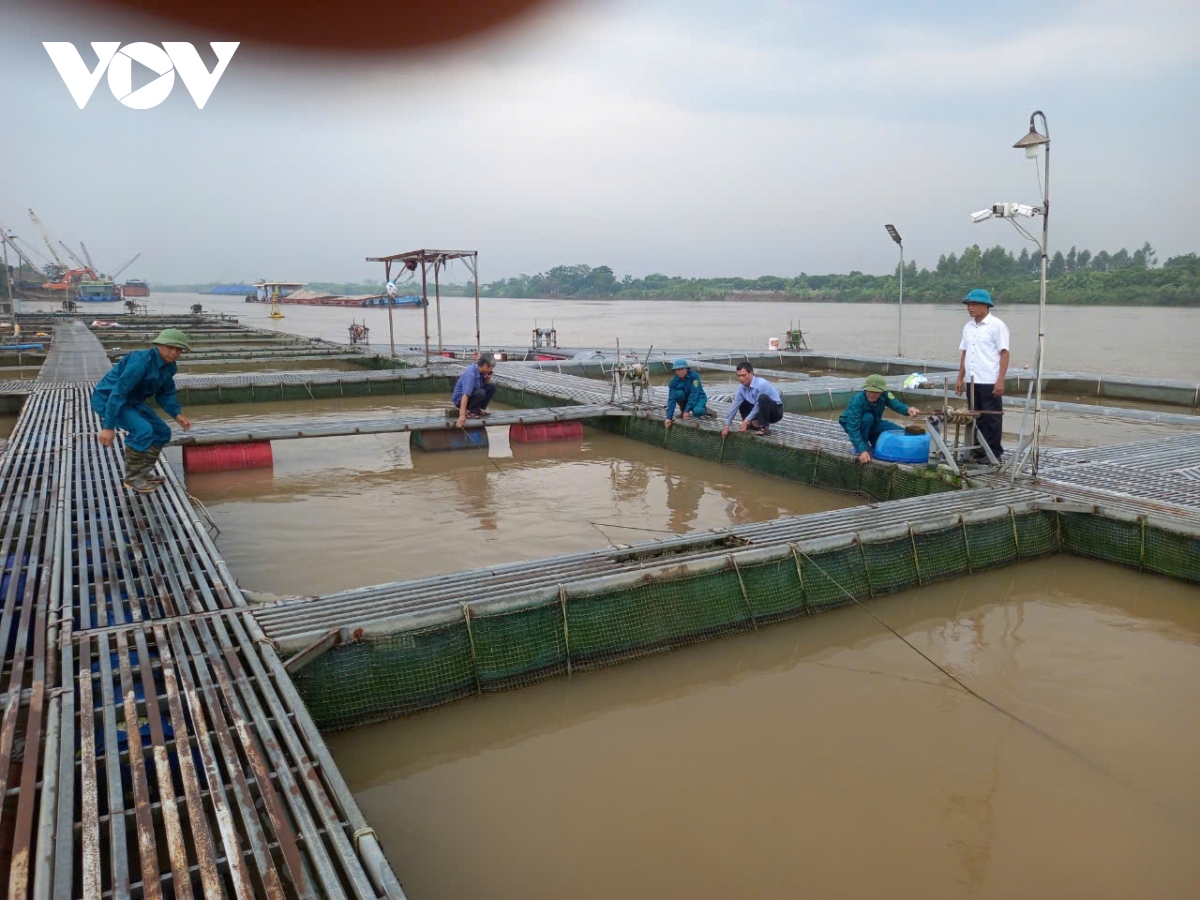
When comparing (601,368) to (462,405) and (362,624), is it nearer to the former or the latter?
(462,405)

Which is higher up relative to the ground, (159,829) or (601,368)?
(601,368)

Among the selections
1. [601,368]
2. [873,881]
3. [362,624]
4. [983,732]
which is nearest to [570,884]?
[873,881]

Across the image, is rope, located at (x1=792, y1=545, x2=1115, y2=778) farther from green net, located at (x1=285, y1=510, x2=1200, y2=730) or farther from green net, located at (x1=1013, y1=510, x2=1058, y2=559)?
green net, located at (x1=1013, y1=510, x2=1058, y2=559)

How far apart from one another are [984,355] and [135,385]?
638 cm

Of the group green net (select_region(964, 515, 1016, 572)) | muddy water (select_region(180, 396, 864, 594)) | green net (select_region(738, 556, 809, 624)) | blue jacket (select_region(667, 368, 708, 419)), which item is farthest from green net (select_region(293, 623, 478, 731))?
blue jacket (select_region(667, 368, 708, 419))

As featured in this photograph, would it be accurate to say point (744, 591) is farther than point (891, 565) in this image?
No

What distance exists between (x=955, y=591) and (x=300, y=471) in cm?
660

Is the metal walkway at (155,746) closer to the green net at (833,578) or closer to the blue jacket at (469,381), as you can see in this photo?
the green net at (833,578)

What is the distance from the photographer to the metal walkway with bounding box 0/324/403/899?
2.21m

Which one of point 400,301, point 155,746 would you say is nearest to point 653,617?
point 155,746

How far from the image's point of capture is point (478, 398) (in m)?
9.65

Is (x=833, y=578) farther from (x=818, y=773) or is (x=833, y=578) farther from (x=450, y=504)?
(x=450, y=504)

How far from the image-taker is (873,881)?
2699mm

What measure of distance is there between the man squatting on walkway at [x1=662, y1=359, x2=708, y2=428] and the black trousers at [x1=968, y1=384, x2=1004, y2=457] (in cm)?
346
